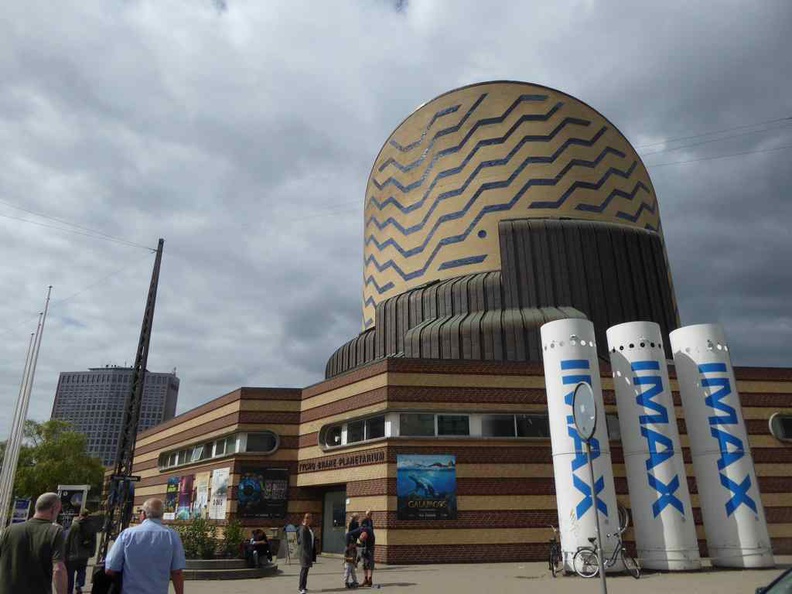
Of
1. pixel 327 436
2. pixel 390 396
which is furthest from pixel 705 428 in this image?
pixel 327 436

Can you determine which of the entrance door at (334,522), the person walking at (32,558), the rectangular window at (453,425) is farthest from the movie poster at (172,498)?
the person walking at (32,558)

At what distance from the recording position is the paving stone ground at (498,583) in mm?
12672

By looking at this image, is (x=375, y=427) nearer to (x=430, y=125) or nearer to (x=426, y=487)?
(x=426, y=487)

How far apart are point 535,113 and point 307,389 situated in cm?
2486

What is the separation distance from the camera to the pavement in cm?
1269

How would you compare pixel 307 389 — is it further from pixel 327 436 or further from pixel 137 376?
pixel 137 376

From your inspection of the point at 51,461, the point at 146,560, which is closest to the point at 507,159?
the point at 146,560

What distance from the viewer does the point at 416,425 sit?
71.6 feet

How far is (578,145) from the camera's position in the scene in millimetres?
38656

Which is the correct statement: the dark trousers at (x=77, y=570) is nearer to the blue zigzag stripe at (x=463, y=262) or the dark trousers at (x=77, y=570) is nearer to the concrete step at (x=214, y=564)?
the concrete step at (x=214, y=564)

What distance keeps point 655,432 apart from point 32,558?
51.2 feet

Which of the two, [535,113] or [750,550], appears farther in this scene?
[535,113]

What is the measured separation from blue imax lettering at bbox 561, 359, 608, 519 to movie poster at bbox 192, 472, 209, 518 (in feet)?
63.9

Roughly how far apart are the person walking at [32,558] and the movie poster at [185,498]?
26883 mm
